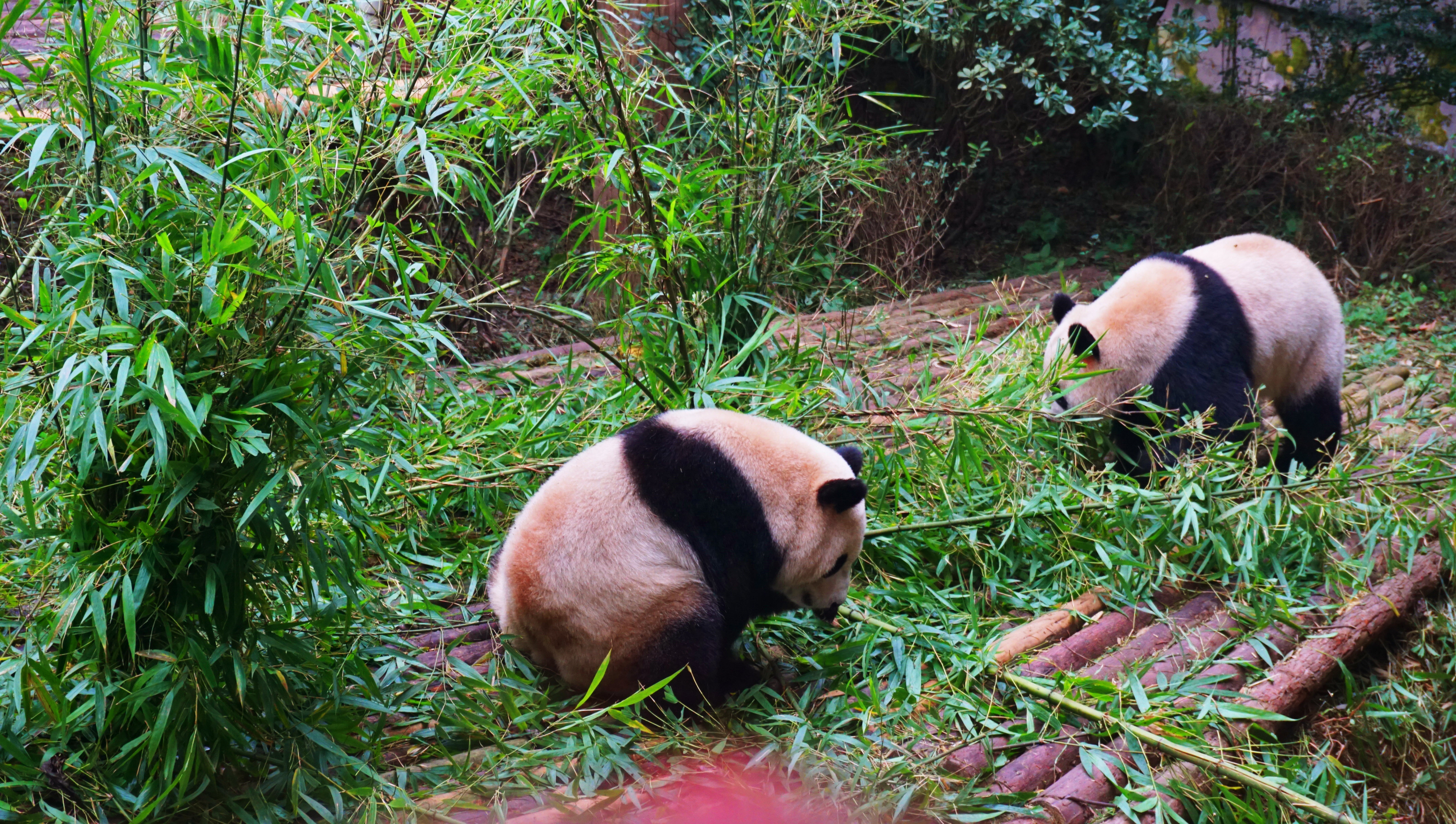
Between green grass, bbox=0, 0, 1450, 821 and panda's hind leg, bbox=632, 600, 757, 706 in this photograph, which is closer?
green grass, bbox=0, 0, 1450, 821

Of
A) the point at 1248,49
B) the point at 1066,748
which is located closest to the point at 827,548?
the point at 1066,748

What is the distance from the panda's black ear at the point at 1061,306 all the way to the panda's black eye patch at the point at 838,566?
1994 mm

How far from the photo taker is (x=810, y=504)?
2896mm

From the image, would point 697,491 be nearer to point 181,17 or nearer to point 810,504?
point 810,504

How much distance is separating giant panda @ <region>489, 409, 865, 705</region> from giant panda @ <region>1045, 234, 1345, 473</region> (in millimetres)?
1460

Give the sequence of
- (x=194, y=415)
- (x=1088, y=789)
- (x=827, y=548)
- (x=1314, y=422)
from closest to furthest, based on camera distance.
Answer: (x=194, y=415)
(x=1088, y=789)
(x=827, y=548)
(x=1314, y=422)

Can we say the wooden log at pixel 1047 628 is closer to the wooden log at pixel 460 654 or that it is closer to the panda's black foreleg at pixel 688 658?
the panda's black foreleg at pixel 688 658

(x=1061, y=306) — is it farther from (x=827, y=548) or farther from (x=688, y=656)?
(x=688, y=656)

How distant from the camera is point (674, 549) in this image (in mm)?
2770

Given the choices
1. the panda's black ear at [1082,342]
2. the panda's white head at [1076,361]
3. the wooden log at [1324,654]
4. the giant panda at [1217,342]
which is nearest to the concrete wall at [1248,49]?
the giant panda at [1217,342]

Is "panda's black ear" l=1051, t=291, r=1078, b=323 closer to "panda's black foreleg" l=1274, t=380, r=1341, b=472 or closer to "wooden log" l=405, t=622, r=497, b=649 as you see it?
"panda's black foreleg" l=1274, t=380, r=1341, b=472

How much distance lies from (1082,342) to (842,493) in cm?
166

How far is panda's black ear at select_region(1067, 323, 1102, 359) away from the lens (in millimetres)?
3867

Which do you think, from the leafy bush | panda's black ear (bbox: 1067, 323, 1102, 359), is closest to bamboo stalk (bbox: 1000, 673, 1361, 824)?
panda's black ear (bbox: 1067, 323, 1102, 359)
